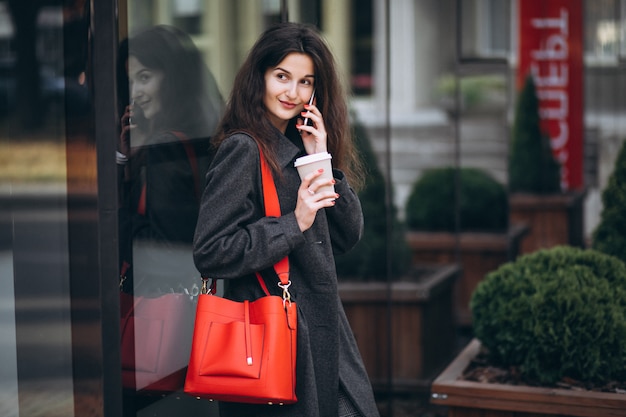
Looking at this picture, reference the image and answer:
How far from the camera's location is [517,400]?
3822 millimetres

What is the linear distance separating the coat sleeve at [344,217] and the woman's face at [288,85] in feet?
0.85

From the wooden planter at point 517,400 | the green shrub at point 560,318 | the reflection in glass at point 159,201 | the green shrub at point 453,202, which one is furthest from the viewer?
the green shrub at point 453,202

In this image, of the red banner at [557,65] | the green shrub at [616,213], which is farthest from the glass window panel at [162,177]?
the red banner at [557,65]

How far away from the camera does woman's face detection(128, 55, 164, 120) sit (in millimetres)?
3074

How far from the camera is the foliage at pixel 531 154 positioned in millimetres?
9562

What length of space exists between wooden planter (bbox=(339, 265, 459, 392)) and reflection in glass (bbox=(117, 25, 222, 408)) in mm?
2215

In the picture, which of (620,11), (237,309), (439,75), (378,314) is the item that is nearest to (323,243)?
(237,309)

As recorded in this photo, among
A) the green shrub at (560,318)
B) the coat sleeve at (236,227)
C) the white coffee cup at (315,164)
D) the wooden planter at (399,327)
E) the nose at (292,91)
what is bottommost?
the wooden planter at (399,327)

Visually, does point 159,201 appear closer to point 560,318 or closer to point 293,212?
point 293,212

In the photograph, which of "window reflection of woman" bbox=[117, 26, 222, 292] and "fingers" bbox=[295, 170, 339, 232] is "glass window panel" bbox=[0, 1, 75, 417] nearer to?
"window reflection of woman" bbox=[117, 26, 222, 292]

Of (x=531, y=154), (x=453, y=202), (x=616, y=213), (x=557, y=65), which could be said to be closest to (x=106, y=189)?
(x=616, y=213)

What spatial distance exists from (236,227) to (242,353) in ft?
1.11

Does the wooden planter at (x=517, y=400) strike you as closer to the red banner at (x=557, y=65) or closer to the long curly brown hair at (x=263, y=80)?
the long curly brown hair at (x=263, y=80)

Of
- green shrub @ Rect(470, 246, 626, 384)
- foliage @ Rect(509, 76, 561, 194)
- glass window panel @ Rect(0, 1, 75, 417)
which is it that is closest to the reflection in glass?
glass window panel @ Rect(0, 1, 75, 417)
